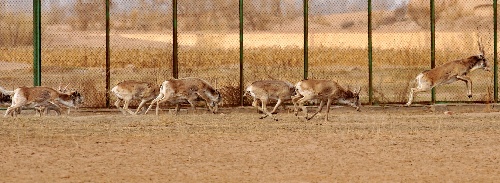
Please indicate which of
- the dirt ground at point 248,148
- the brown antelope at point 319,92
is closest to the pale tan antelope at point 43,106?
the dirt ground at point 248,148

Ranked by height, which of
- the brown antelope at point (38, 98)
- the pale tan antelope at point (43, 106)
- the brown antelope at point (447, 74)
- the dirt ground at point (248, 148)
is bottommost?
the dirt ground at point (248, 148)

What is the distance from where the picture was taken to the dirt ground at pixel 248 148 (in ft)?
54.6

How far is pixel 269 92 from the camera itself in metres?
24.9

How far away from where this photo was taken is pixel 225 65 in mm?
47562

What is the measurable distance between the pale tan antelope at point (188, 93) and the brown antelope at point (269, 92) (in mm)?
698

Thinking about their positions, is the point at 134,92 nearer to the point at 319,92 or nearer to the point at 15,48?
the point at 319,92

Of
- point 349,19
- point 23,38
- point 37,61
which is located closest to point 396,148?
point 37,61

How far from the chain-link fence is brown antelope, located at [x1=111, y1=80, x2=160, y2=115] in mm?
Answer: 753

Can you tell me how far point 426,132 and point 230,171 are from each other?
5.33 m

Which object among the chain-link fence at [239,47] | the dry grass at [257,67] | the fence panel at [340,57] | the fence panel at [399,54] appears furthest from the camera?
the dry grass at [257,67]

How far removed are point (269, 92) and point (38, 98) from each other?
393cm

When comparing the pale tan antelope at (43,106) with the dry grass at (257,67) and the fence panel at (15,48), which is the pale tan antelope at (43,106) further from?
the fence panel at (15,48)

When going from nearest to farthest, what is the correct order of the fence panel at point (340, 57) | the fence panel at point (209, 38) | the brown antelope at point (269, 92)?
1. the brown antelope at point (269, 92)
2. the fence panel at point (340, 57)
3. the fence panel at point (209, 38)

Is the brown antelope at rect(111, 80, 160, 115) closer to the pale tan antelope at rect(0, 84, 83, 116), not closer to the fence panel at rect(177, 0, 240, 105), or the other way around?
the pale tan antelope at rect(0, 84, 83, 116)
